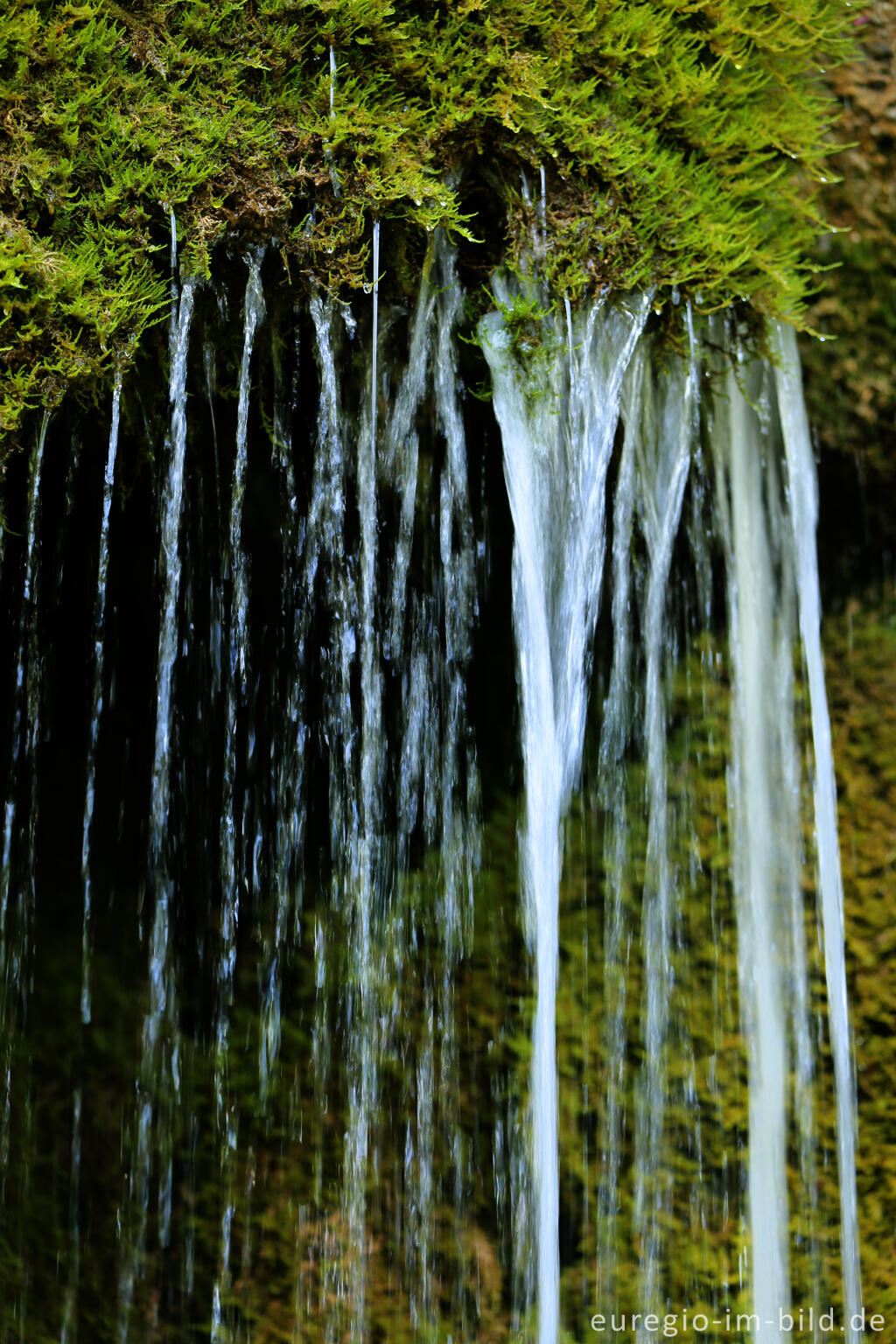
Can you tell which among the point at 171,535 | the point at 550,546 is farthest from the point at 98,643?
the point at 550,546

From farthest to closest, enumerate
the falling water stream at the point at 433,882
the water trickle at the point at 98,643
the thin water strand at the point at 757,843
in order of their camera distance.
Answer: the thin water strand at the point at 757,843 < the falling water stream at the point at 433,882 < the water trickle at the point at 98,643

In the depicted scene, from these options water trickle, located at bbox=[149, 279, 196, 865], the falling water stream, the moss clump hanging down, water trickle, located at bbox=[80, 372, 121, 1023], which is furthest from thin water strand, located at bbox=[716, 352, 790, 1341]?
water trickle, located at bbox=[80, 372, 121, 1023]

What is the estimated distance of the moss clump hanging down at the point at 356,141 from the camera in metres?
2.53

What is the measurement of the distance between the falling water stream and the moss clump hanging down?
0.98 feet

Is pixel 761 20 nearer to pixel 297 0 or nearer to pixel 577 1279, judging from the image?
pixel 297 0

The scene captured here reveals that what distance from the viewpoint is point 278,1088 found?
3805mm

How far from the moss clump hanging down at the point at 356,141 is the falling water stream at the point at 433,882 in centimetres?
30

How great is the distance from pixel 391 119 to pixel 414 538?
3.81ft

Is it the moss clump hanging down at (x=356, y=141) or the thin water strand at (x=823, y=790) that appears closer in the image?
the moss clump hanging down at (x=356, y=141)

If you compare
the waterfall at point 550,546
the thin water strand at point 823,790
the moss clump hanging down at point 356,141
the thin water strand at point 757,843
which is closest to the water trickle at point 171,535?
the moss clump hanging down at point 356,141

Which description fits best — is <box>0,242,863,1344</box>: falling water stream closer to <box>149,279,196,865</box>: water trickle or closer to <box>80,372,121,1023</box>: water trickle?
<box>80,372,121,1023</box>: water trickle

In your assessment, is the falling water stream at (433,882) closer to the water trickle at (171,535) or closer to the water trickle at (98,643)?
the water trickle at (98,643)

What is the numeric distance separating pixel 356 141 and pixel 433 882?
90.4 inches

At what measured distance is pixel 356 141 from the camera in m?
2.68
